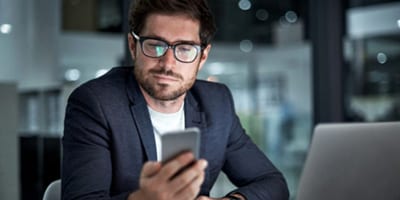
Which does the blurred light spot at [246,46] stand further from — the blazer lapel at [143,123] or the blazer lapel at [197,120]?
the blazer lapel at [143,123]

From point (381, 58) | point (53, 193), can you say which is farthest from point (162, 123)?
point (381, 58)

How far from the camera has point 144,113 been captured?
1.56 metres

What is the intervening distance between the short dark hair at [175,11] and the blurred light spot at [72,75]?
1.46m

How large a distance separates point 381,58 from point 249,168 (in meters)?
2.92

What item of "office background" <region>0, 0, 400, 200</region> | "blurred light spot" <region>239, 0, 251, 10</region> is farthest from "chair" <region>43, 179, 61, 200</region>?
"blurred light spot" <region>239, 0, 251, 10</region>

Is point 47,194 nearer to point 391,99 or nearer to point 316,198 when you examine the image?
point 316,198

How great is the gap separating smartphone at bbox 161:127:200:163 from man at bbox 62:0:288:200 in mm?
286

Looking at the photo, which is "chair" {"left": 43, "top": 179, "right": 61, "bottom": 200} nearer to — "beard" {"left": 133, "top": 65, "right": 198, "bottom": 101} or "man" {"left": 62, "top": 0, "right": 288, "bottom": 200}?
"man" {"left": 62, "top": 0, "right": 288, "bottom": 200}

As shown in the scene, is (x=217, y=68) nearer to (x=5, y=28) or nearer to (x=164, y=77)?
(x=5, y=28)

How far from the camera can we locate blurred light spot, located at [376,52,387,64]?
13.9ft

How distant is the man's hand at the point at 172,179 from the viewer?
42.0 inches

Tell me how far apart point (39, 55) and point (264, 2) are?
3.23 m

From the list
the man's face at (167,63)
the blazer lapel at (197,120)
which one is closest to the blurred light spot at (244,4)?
the blazer lapel at (197,120)

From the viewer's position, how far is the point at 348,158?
1.81 m
